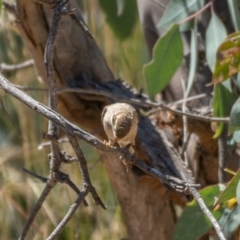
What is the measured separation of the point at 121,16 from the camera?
6.46 feet

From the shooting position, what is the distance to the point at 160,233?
5.61ft

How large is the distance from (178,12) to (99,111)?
32cm

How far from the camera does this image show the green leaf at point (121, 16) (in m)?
1.95

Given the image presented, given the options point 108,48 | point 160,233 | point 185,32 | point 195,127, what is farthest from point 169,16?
point 108,48

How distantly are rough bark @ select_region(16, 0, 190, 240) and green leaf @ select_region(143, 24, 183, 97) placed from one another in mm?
Result: 94

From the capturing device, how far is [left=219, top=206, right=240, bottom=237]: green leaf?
130 centimetres

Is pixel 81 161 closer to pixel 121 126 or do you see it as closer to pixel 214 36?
pixel 121 126

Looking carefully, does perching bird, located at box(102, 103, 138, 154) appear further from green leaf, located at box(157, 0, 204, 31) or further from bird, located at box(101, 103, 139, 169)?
green leaf, located at box(157, 0, 204, 31)

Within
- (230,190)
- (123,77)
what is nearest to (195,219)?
(230,190)

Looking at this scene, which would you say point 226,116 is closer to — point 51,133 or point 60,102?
point 60,102

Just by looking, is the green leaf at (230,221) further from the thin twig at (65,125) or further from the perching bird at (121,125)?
the thin twig at (65,125)

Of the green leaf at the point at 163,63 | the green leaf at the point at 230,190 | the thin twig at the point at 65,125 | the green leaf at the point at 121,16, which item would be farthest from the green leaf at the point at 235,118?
the green leaf at the point at 121,16

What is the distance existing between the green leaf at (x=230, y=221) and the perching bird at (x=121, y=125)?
322 mm

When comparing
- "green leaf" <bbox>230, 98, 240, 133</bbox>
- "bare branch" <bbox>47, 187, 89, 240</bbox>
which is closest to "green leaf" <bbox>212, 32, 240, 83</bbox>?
"green leaf" <bbox>230, 98, 240, 133</bbox>
